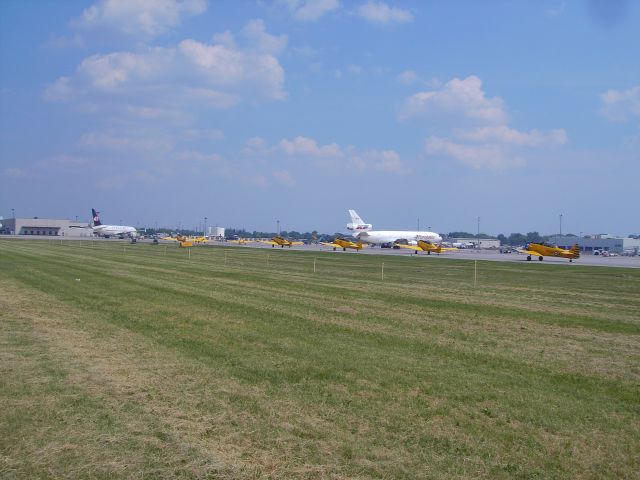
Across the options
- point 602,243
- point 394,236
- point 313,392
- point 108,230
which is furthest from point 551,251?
point 602,243

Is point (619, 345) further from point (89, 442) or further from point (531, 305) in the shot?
point (89, 442)

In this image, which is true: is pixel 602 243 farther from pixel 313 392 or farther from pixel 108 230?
pixel 313 392

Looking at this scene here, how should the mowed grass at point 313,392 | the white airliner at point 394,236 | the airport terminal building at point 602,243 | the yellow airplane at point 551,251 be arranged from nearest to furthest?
the mowed grass at point 313,392 < the yellow airplane at point 551,251 < the white airliner at point 394,236 < the airport terminal building at point 602,243

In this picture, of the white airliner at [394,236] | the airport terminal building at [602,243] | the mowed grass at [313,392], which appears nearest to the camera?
the mowed grass at [313,392]

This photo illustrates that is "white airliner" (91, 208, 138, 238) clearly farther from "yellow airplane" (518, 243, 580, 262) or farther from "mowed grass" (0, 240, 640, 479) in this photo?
"mowed grass" (0, 240, 640, 479)

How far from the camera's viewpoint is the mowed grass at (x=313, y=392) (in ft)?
19.3

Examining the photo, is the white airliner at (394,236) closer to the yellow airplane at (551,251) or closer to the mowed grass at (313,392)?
the yellow airplane at (551,251)

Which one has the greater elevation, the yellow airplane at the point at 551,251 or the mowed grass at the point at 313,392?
the yellow airplane at the point at 551,251

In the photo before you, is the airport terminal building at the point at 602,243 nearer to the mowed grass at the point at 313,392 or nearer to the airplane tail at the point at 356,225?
the airplane tail at the point at 356,225

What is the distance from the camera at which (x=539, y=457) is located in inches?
240

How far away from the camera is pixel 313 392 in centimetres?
839

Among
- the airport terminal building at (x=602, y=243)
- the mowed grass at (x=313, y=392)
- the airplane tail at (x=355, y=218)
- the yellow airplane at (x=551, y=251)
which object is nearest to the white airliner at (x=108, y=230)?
the airplane tail at (x=355, y=218)

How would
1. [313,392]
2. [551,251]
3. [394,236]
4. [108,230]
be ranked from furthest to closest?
[108,230] < [394,236] < [551,251] < [313,392]

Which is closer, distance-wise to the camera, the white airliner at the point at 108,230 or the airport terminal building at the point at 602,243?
the white airliner at the point at 108,230
